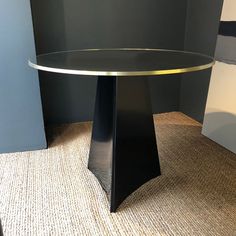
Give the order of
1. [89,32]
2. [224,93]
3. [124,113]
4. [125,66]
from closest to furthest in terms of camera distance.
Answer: [125,66] → [124,113] → [224,93] → [89,32]

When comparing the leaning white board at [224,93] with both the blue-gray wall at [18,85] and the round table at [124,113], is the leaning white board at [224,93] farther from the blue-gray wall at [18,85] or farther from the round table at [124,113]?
the blue-gray wall at [18,85]

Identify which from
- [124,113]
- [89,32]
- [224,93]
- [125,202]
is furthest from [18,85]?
[224,93]

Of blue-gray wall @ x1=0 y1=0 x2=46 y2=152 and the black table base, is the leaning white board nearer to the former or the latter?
the black table base

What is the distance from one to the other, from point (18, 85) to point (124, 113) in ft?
3.06

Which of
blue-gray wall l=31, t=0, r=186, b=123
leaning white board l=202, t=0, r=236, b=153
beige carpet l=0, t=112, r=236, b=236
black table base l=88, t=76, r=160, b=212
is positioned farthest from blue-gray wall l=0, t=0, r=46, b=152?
leaning white board l=202, t=0, r=236, b=153

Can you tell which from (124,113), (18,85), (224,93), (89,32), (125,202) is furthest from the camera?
(89,32)

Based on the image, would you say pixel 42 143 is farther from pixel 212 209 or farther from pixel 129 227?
pixel 212 209

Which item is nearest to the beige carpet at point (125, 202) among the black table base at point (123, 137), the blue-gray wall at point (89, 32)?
A: the black table base at point (123, 137)

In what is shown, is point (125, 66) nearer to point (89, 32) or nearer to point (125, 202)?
point (125, 202)

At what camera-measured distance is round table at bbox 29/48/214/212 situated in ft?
4.11

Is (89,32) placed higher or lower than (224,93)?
higher

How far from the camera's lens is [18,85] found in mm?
1985

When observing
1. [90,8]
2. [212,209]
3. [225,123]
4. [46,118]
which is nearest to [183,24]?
[90,8]

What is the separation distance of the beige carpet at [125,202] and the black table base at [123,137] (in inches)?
3.7
